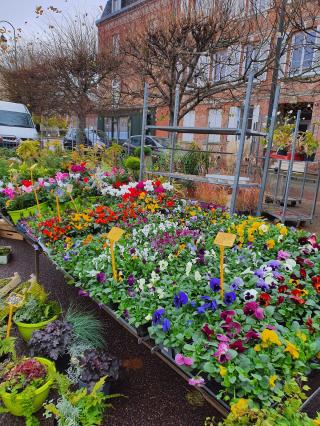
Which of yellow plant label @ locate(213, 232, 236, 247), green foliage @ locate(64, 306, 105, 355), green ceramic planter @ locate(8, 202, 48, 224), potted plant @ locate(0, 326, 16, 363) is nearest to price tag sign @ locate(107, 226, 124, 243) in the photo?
yellow plant label @ locate(213, 232, 236, 247)

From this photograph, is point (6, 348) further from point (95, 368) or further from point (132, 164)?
point (132, 164)

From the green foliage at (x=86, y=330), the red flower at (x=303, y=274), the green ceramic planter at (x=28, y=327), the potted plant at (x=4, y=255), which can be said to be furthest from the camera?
the potted plant at (x=4, y=255)

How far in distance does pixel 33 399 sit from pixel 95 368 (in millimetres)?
332

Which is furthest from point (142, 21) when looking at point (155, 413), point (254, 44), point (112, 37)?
point (155, 413)

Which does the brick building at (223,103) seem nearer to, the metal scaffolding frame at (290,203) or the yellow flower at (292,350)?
the metal scaffolding frame at (290,203)

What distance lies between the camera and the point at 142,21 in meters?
7.85

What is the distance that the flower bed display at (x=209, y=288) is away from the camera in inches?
52.4

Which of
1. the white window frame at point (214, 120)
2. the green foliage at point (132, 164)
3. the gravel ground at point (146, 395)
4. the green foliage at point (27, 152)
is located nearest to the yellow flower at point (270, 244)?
the gravel ground at point (146, 395)

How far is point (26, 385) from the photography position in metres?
1.71

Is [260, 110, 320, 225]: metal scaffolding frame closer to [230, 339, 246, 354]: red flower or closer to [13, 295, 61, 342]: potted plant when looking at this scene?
[13, 295, 61, 342]: potted plant

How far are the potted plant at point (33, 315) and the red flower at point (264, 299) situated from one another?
1431 millimetres

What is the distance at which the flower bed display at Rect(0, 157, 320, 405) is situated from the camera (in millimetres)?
1332

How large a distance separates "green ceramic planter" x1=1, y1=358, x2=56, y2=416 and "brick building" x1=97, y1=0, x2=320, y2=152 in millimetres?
5413

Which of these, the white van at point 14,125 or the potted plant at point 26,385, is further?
the white van at point 14,125
